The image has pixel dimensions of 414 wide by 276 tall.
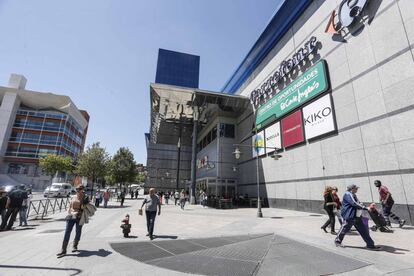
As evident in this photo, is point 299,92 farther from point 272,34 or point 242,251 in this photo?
point 242,251

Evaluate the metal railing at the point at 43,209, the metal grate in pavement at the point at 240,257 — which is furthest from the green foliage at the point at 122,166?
the metal grate in pavement at the point at 240,257

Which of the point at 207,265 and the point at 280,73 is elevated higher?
the point at 280,73

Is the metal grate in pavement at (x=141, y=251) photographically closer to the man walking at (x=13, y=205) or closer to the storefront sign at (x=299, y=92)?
the man walking at (x=13, y=205)

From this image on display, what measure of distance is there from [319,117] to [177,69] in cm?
8828

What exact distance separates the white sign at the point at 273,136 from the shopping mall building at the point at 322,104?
96mm

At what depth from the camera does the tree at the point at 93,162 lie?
22406 millimetres

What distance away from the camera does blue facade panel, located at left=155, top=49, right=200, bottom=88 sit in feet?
308

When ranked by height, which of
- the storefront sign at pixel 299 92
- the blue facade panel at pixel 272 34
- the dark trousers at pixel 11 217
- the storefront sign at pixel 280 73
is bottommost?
the dark trousers at pixel 11 217

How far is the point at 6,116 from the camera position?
58531 mm

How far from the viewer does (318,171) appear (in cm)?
1546

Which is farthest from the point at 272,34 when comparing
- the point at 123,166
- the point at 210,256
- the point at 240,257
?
the point at 123,166

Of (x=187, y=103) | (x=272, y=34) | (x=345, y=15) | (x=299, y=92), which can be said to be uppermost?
(x=272, y=34)

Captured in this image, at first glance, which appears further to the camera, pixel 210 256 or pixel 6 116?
pixel 6 116

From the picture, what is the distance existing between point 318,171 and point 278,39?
14.2 m
